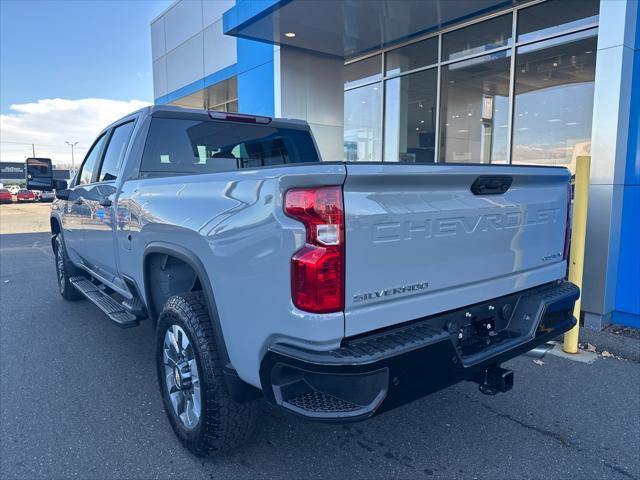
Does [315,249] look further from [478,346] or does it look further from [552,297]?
[552,297]

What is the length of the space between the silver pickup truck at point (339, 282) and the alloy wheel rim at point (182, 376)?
0.04 feet

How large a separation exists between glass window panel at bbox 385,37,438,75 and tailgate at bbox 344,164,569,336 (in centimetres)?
682

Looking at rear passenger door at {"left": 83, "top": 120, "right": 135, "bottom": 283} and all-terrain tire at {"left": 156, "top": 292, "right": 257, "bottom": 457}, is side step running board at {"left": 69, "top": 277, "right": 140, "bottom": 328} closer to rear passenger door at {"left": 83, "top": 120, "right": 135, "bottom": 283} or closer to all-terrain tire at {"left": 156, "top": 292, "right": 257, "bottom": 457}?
rear passenger door at {"left": 83, "top": 120, "right": 135, "bottom": 283}

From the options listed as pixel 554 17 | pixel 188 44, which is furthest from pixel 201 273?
pixel 188 44

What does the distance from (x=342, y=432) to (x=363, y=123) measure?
8.63 m

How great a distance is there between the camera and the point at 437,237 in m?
2.23

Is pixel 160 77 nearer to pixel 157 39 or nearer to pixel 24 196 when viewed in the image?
pixel 157 39

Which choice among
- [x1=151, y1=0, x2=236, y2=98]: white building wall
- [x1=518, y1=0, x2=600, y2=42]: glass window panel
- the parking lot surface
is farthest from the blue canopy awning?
the parking lot surface

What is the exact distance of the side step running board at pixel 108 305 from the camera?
362cm

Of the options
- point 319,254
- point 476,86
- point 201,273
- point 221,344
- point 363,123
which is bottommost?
point 221,344

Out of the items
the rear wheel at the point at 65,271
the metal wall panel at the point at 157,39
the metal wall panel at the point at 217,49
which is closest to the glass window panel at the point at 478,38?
the metal wall panel at the point at 217,49

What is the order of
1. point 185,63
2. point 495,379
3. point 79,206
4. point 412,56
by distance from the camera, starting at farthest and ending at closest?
point 185,63 → point 412,56 → point 79,206 → point 495,379

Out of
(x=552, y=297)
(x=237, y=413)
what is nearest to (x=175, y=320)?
(x=237, y=413)

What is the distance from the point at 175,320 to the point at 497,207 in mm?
1898
